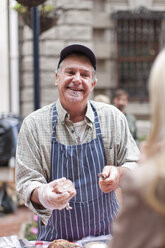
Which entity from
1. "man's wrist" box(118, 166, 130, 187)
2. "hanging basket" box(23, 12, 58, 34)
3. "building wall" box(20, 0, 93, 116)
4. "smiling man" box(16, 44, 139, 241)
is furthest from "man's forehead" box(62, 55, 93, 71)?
"building wall" box(20, 0, 93, 116)

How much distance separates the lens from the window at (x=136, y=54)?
31.0 ft

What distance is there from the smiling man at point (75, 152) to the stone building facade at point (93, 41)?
664 centimetres

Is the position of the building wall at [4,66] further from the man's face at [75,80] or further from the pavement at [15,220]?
the man's face at [75,80]

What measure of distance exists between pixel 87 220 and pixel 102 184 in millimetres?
325

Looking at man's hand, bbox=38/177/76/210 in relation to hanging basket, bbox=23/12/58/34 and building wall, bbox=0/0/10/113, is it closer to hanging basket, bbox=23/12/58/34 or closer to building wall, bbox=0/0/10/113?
hanging basket, bbox=23/12/58/34

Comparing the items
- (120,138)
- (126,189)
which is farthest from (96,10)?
(126,189)

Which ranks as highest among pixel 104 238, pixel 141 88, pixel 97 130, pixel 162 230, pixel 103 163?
pixel 162 230

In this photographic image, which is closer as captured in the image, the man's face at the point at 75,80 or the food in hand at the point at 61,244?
the food in hand at the point at 61,244

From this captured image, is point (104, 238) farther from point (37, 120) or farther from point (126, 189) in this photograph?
point (126, 189)

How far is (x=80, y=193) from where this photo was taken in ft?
7.14

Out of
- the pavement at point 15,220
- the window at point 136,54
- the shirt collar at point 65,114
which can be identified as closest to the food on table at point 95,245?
the shirt collar at point 65,114

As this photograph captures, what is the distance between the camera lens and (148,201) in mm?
1029

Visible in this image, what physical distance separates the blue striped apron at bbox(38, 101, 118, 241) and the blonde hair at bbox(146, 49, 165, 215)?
1087mm

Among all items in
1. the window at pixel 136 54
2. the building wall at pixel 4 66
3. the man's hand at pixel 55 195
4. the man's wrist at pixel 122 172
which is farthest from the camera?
the window at pixel 136 54
